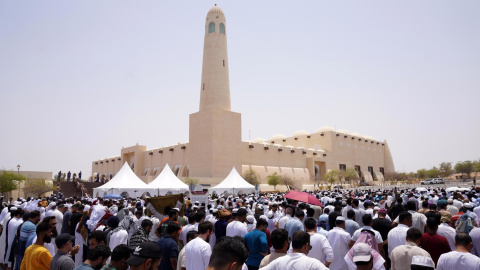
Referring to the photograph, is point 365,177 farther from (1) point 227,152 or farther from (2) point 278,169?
(1) point 227,152

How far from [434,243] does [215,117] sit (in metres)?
41.1

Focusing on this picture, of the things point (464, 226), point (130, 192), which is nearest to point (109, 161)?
point (130, 192)

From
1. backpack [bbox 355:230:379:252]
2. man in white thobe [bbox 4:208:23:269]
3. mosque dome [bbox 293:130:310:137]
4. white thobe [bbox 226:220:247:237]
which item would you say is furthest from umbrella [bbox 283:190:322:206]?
mosque dome [bbox 293:130:310:137]

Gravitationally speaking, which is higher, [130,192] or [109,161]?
[109,161]

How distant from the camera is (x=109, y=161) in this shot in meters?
68.3

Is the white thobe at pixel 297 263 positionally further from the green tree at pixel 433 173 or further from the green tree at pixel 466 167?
the green tree at pixel 433 173

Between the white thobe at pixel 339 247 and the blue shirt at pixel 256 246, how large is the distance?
1035 millimetres

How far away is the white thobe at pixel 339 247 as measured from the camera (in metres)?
5.09

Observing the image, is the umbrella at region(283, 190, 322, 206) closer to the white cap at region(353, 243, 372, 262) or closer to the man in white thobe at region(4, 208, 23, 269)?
the white cap at region(353, 243, 372, 262)

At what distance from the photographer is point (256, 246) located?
16.4 feet

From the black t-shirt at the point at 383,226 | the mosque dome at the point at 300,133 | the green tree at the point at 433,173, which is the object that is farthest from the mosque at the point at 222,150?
the black t-shirt at the point at 383,226

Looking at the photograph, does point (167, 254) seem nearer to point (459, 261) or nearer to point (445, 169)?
point (459, 261)

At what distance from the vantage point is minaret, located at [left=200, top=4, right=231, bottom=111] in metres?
46.3

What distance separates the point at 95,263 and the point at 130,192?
2531cm
